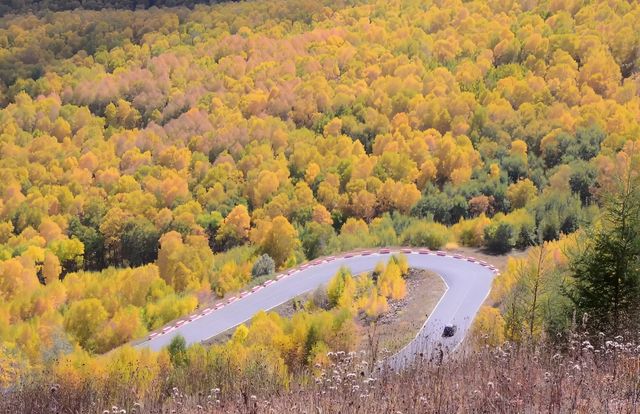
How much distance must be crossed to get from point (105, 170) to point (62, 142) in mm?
15273

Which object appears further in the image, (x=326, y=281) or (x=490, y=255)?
(x=490, y=255)

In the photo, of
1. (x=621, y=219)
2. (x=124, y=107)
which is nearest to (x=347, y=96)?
(x=124, y=107)

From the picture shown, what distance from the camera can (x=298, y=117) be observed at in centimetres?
10175

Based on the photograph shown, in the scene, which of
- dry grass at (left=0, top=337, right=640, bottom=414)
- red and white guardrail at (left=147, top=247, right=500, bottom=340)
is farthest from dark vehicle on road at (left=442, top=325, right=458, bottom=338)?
dry grass at (left=0, top=337, right=640, bottom=414)

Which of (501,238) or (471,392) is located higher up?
(471,392)

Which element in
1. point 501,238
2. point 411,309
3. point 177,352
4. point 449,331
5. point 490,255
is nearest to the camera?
point 449,331

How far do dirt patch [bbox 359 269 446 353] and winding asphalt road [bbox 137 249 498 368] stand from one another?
461 mm

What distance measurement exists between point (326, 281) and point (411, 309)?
7527 millimetres

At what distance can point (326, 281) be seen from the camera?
41281 millimetres

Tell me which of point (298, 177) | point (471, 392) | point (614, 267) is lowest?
point (298, 177)

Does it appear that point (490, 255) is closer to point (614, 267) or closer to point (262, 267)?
point (262, 267)

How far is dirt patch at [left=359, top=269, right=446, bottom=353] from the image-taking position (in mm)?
30156

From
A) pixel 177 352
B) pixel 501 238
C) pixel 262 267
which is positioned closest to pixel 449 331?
pixel 177 352

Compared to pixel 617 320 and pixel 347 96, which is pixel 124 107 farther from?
pixel 617 320
